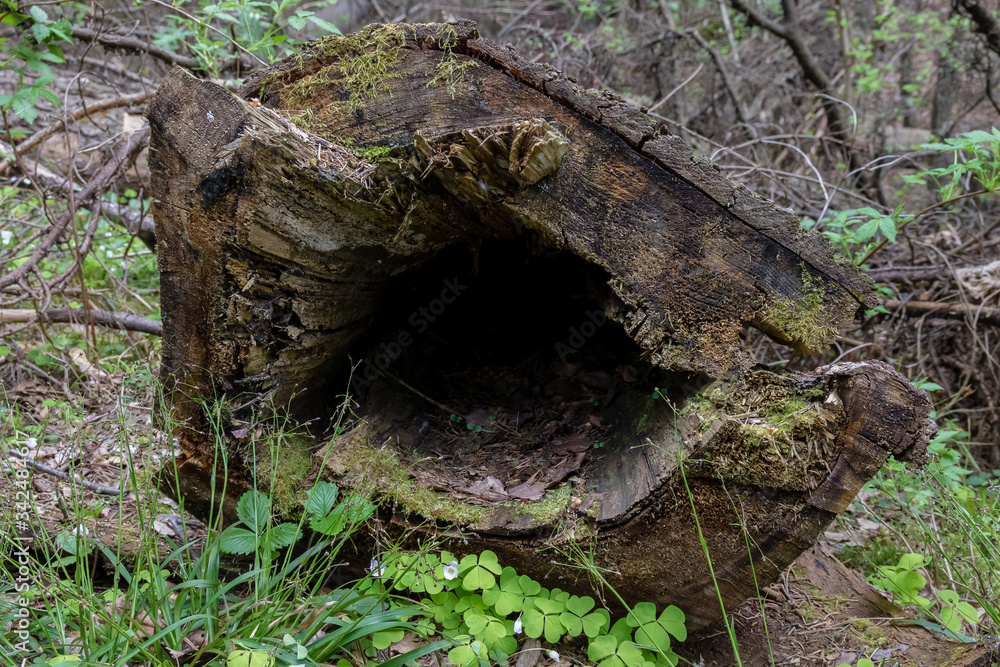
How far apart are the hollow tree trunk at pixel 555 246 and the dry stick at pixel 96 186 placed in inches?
59.2

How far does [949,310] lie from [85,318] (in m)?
4.63

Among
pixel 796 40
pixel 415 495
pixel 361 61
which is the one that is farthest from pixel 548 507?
pixel 796 40

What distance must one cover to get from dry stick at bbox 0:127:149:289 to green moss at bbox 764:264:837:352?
2950 mm

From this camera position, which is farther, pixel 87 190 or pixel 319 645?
pixel 87 190

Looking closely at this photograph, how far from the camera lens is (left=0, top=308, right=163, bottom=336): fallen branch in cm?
283

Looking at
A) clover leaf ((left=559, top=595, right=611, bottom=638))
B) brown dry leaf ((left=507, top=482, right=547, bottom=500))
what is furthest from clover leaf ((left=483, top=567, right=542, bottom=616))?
brown dry leaf ((left=507, top=482, right=547, bottom=500))

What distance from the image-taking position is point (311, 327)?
6.44ft

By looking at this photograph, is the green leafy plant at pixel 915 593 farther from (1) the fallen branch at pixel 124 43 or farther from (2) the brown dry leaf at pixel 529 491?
(1) the fallen branch at pixel 124 43

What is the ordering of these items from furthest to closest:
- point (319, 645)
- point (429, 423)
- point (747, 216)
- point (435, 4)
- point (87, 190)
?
point (435, 4) < point (87, 190) < point (429, 423) < point (747, 216) < point (319, 645)

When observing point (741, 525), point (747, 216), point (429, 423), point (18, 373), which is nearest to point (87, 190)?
point (18, 373)

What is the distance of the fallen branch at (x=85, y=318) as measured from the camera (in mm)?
2832

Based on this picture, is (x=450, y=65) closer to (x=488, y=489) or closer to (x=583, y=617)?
(x=488, y=489)

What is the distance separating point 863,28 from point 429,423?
25.6 ft

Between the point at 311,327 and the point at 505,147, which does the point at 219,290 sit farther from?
the point at 505,147
